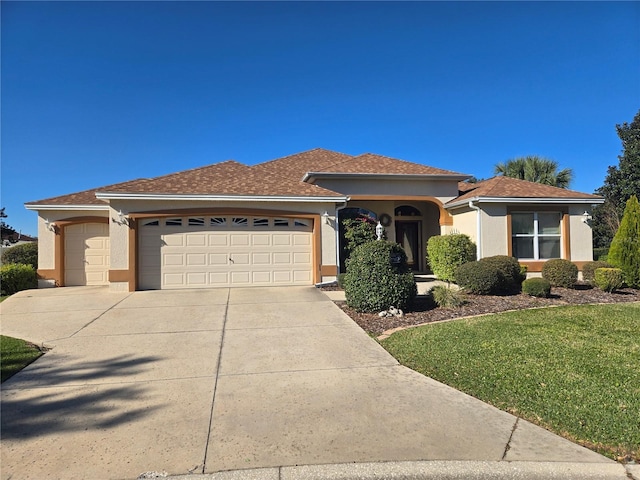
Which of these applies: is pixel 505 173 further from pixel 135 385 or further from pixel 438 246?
pixel 135 385

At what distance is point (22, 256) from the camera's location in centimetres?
1559

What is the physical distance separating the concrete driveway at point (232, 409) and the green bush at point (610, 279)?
8608 mm

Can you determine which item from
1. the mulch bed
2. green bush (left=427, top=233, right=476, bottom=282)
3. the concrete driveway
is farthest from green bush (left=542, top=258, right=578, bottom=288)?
the concrete driveway

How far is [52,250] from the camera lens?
14344mm

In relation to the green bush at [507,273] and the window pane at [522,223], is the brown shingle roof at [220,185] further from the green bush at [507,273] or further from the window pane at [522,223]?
the window pane at [522,223]

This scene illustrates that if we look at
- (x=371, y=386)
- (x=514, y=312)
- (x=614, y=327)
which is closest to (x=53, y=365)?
(x=371, y=386)

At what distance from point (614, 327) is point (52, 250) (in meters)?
16.6

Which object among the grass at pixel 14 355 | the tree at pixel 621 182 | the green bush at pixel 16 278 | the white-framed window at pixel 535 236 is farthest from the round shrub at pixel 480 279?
the tree at pixel 621 182

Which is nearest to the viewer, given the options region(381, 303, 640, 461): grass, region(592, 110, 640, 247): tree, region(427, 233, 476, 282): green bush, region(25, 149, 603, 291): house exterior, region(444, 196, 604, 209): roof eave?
region(381, 303, 640, 461): grass

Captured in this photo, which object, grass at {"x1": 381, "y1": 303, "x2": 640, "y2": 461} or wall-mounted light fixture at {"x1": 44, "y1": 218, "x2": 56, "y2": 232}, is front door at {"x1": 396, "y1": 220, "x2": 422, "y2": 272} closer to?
grass at {"x1": 381, "y1": 303, "x2": 640, "y2": 461}

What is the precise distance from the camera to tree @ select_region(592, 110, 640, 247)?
28.0 m

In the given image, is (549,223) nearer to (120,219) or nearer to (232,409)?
(232,409)

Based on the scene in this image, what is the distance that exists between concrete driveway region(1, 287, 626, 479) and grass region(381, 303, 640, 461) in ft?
0.95

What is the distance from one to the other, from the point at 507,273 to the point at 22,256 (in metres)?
17.5
